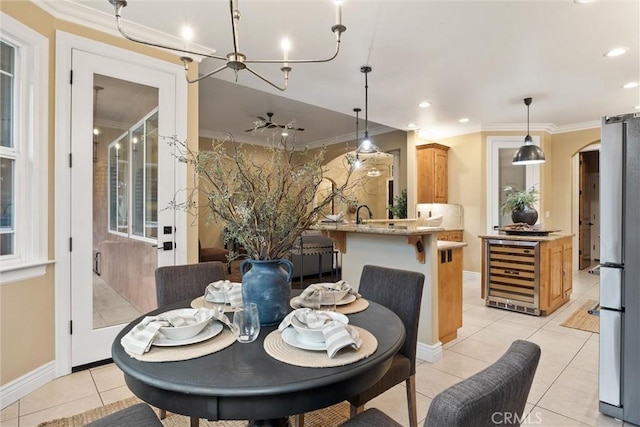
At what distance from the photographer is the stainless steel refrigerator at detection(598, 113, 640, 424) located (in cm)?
193

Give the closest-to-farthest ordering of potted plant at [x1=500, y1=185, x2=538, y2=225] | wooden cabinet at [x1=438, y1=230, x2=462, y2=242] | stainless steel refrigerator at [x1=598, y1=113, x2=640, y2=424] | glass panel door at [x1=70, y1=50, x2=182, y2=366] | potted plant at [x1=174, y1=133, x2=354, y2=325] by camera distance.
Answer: potted plant at [x1=174, y1=133, x2=354, y2=325] < stainless steel refrigerator at [x1=598, y1=113, x2=640, y2=424] < glass panel door at [x1=70, y1=50, x2=182, y2=366] < potted plant at [x1=500, y1=185, x2=538, y2=225] < wooden cabinet at [x1=438, y1=230, x2=462, y2=242]

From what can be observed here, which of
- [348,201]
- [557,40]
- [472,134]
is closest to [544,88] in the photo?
[557,40]

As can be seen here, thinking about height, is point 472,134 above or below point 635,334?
above

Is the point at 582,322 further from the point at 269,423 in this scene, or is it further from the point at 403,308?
the point at 269,423

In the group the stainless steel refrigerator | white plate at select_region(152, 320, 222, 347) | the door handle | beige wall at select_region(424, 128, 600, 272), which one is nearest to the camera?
white plate at select_region(152, 320, 222, 347)

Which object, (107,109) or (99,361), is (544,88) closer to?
(107,109)

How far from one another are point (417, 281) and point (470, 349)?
5.52 feet

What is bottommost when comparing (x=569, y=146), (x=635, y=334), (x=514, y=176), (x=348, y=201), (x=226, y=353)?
(x=635, y=334)

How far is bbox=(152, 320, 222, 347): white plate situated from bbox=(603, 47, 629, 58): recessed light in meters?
4.24

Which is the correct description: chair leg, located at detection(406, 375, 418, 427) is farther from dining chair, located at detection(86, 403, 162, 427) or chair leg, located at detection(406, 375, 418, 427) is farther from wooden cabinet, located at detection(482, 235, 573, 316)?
wooden cabinet, located at detection(482, 235, 573, 316)

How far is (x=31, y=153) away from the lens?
2.31 meters

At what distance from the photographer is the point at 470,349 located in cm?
303

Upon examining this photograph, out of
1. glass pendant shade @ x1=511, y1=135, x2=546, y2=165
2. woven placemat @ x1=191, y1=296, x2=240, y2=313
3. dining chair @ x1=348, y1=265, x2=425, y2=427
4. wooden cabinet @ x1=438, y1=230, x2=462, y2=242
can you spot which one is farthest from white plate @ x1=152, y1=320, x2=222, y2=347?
wooden cabinet @ x1=438, y1=230, x2=462, y2=242

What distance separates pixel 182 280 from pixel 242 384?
1.26 metres
